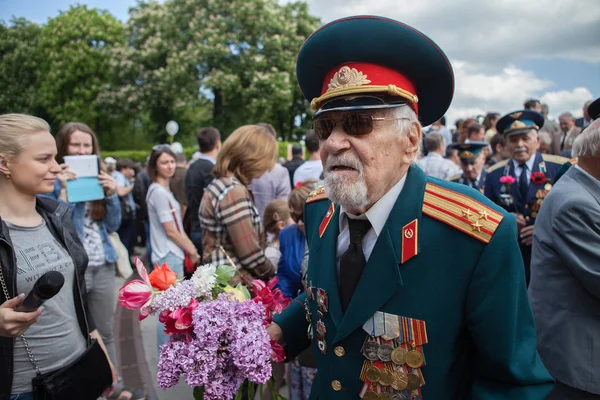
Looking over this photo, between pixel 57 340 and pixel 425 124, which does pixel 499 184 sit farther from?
pixel 57 340

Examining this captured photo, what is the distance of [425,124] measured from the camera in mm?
1868

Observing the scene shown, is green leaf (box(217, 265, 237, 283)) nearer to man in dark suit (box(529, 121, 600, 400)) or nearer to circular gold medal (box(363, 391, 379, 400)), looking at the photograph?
circular gold medal (box(363, 391, 379, 400))

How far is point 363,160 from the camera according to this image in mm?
1591

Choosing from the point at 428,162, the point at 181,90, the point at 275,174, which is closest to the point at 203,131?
the point at 275,174

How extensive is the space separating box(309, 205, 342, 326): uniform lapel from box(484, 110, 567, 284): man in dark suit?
3.16 metres

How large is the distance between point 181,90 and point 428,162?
23.1m

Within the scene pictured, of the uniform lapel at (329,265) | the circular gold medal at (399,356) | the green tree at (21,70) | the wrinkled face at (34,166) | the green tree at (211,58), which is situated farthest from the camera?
the green tree at (21,70)

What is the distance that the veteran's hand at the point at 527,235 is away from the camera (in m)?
4.01

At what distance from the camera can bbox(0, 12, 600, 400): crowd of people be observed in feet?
4.82

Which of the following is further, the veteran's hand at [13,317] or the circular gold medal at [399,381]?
the veteran's hand at [13,317]

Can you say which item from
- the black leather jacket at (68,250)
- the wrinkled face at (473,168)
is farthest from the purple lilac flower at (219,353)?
the wrinkled face at (473,168)

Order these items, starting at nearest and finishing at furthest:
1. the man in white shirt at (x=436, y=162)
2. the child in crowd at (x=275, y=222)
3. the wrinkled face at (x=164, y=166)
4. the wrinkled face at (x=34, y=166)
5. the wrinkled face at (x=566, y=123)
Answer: the wrinkled face at (x=34, y=166), the child in crowd at (x=275, y=222), the wrinkled face at (x=164, y=166), the man in white shirt at (x=436, y=162), the wrinkled face at (x=566, y=123)

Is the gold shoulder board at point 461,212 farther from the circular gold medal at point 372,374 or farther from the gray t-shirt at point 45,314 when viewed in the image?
the gray t-shirt at point 45,314

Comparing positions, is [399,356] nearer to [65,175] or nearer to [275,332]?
[275,332]
